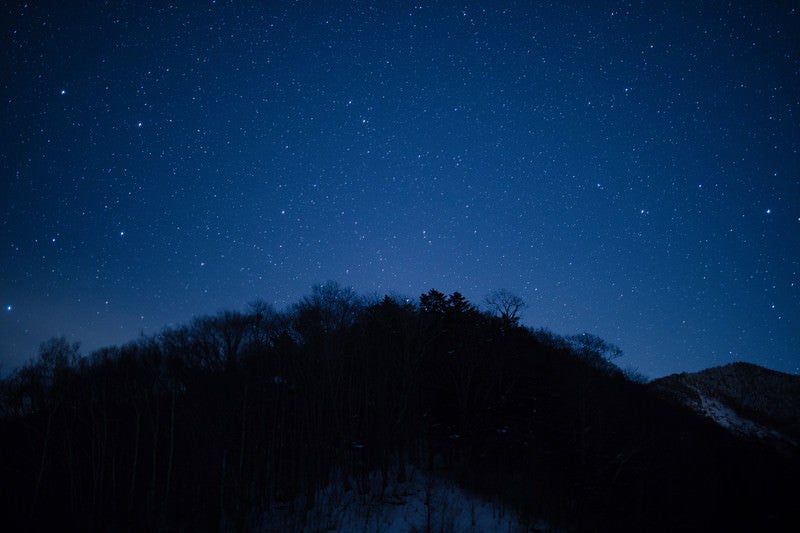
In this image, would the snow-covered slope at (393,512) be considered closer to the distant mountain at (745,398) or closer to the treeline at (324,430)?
the treeline at (324,430)

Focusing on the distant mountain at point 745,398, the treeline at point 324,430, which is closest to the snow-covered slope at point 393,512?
the treeline at point 324,430

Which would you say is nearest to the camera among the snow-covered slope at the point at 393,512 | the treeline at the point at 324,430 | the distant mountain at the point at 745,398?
the snow-covered slope at the point at 393,512

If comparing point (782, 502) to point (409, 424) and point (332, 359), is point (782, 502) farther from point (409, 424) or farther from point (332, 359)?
point (332, 359)

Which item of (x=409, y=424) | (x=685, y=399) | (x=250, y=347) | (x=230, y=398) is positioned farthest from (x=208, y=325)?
(x=685, y=399)

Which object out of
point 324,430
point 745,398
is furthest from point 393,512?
point 745,398

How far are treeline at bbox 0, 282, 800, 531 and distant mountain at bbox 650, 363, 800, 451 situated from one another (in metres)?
44.1

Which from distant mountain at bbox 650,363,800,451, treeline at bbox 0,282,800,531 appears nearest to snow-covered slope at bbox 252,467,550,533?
treeline at bbox 0,282,800,531

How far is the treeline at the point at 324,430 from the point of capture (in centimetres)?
2398

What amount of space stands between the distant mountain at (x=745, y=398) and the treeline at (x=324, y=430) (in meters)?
44.1

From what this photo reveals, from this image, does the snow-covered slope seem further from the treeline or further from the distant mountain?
the distant mountain

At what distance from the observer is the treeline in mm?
23984

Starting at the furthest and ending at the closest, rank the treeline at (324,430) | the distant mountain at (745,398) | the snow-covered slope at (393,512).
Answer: the distant mountain at (745,398) < the treeline at (324,430) < the snow-covered slope at (393,512)

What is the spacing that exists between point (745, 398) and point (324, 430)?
104 meters

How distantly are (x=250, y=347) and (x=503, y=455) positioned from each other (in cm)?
2278
